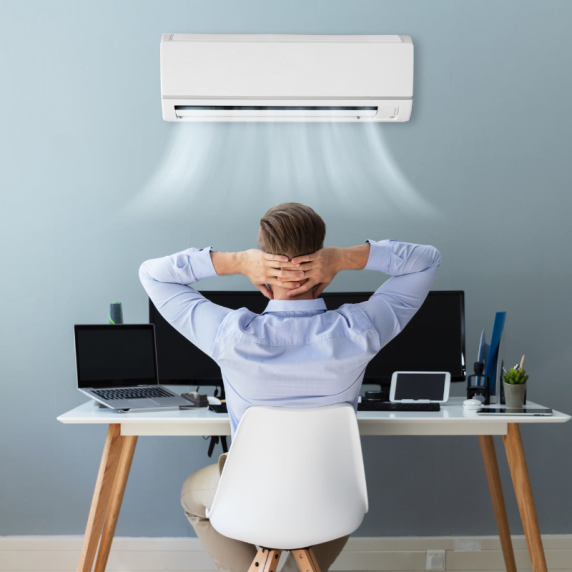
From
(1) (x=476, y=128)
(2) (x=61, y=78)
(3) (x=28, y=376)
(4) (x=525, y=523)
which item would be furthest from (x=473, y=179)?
(3) (x=28, y=376)

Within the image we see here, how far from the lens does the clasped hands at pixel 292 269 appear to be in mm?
1182

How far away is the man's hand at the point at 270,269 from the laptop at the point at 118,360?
89 centimetres

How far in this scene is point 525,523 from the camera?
175cm

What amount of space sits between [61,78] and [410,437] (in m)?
2.11

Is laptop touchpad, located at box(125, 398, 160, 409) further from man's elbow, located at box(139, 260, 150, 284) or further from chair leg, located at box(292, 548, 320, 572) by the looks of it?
chair leg, located at box(292, 548, 320, 572)

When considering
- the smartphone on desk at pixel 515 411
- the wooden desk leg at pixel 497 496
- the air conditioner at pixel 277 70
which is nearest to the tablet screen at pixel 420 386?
the smartphone on desk at pixel 515 411

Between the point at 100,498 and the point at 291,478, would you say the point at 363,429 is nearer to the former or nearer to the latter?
the point at 291,478

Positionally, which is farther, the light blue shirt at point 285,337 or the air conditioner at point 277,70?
the air conditioner at point 277,70

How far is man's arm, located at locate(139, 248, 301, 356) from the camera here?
1.19 meters

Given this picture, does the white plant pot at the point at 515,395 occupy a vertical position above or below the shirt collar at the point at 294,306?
below

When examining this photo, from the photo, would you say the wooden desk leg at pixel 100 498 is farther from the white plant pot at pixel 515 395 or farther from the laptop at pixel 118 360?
the white plant pot at pixel 515 395

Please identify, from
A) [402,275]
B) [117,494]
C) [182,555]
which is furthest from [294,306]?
[182,555]

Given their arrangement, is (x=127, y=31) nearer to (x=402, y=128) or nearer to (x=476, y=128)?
(x=402, y=128)

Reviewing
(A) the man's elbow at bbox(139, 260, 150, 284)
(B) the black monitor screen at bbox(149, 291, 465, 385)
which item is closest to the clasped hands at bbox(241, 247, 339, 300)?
(A) the man's elbow at bbox(139, 260, 150, 284)
